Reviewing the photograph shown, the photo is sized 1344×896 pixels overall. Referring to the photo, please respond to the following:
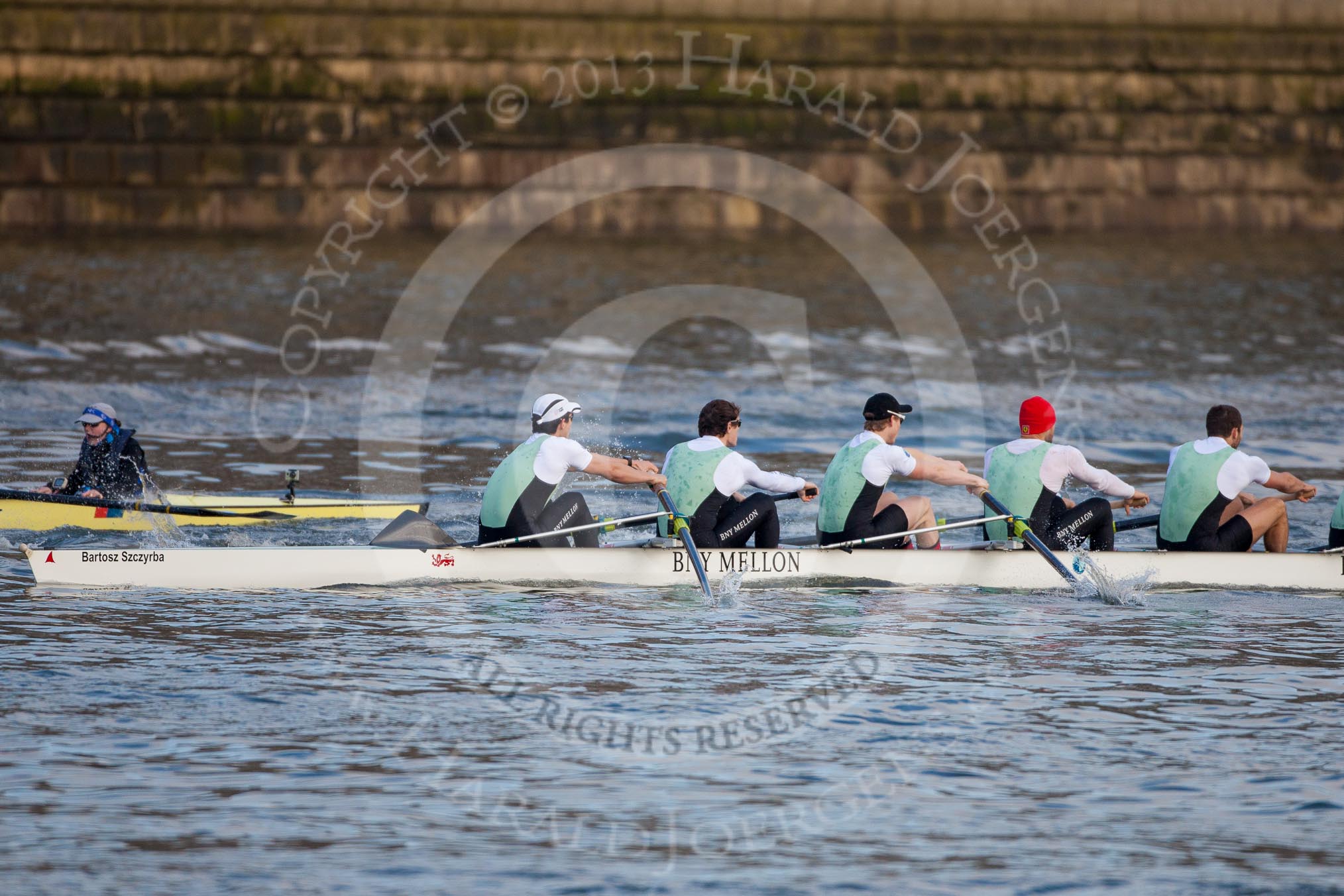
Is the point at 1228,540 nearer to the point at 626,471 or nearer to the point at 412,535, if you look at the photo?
the point at 626,471

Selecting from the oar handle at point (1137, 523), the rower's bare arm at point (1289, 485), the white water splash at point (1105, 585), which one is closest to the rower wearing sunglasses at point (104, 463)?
the white water splash at point (1105, 585)

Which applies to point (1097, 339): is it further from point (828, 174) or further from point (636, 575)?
point (636, 575)

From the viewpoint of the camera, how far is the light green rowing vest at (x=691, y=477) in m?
13.1

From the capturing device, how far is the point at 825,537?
13.4 meters

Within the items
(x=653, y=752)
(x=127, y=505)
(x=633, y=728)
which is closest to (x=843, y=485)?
(x=633, y=728)

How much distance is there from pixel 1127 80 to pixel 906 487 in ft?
58.7

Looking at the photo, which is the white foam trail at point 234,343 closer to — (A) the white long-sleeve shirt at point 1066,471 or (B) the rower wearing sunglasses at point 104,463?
(B) the rower wearing sunglasses at point 104,463

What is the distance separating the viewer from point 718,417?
43.2ft

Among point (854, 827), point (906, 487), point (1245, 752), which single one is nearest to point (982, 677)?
point (1245, 752)

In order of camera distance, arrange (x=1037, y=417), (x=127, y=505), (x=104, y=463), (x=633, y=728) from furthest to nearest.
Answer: (x=104, y=463)
(x=127, y=505)
(x=1037, y=417)
(x=633, y=728)

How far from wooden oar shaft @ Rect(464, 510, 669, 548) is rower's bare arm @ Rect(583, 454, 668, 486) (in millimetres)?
277

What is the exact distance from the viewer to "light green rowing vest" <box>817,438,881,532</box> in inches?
514

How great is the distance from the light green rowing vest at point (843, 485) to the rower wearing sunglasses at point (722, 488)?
19cm

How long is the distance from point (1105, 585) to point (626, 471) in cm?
368
